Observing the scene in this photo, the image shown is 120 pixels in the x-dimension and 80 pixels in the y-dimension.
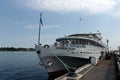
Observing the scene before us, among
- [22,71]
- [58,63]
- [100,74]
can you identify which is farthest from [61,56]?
[22,71]

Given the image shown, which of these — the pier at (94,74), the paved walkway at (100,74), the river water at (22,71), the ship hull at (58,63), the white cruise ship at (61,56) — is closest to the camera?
the pier at (94,74)

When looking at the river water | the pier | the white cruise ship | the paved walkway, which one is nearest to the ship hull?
the white cruise ship

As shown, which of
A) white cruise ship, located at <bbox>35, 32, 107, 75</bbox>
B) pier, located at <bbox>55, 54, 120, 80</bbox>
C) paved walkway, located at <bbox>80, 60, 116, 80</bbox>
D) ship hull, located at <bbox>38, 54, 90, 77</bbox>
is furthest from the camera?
ship hull, located at <bbox>38, 54, 90, 77</bbox>

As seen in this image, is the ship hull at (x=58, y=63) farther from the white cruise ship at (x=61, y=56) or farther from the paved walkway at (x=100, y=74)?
the paved walkway at (x=100, y=74)

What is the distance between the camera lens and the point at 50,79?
93.0ft

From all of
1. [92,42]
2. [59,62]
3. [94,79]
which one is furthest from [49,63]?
[94,79]

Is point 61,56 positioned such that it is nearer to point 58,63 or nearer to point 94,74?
point 58,63

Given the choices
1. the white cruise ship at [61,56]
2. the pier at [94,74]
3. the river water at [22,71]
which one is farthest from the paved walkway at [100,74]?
the river water at [22,71]

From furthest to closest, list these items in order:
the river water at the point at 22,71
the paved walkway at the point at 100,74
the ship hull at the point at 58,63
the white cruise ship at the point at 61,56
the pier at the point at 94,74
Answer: the river water at the point at 22,71
the ship hull at the point at 58,63
the white cruise ship at the point at 61,56
the paved walkway at the point at 100,74
the pier at the point at 94,74

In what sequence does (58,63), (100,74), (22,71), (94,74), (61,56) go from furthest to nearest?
(22,71)
(58,63)
(61,56)
(100,74)
(94,74)

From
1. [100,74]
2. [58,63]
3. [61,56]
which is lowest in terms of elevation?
[100,74]

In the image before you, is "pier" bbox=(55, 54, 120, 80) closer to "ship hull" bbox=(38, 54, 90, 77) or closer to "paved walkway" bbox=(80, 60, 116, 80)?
"paved walkway" bbox=(80, 60, 116, 80)

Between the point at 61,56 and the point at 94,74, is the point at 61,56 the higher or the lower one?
the higher one

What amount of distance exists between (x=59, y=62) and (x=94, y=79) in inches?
506
